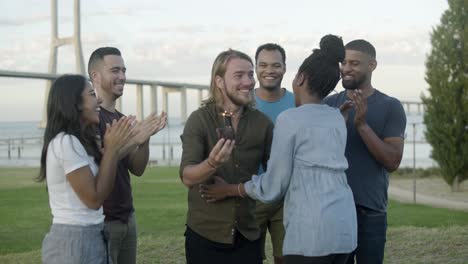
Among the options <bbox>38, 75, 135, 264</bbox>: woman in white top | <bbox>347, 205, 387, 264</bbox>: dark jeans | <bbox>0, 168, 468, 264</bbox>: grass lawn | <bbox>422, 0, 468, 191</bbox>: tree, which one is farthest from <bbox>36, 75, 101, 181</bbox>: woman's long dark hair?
<bbox>422, 0, 468, 191</bbox>: tree

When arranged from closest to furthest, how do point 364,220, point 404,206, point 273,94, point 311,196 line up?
point 311,196, point 364,220, point 273,94, point 404,206

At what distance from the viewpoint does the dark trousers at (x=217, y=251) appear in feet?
11.7

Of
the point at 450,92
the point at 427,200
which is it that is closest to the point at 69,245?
the point at 427,200

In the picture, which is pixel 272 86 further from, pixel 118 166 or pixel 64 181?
pixel 64 181

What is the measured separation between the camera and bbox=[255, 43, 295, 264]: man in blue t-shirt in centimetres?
439

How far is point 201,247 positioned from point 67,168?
835mm

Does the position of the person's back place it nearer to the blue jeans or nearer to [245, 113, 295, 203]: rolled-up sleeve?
[245, 113, 295, 203]: rolled-up sleeve

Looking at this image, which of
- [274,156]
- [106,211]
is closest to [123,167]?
[106,211]

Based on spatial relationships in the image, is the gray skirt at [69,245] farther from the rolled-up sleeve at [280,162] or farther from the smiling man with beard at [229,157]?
the rolled-up sleeve at [280,162]

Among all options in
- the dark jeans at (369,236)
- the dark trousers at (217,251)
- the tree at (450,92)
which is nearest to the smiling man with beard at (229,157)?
the dark trousers at (217,251)

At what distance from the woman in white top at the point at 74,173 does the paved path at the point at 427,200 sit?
42.0 feet

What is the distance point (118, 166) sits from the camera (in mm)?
4148

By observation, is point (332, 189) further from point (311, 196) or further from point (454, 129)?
point (454, 129)

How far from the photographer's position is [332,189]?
3.03 meters
